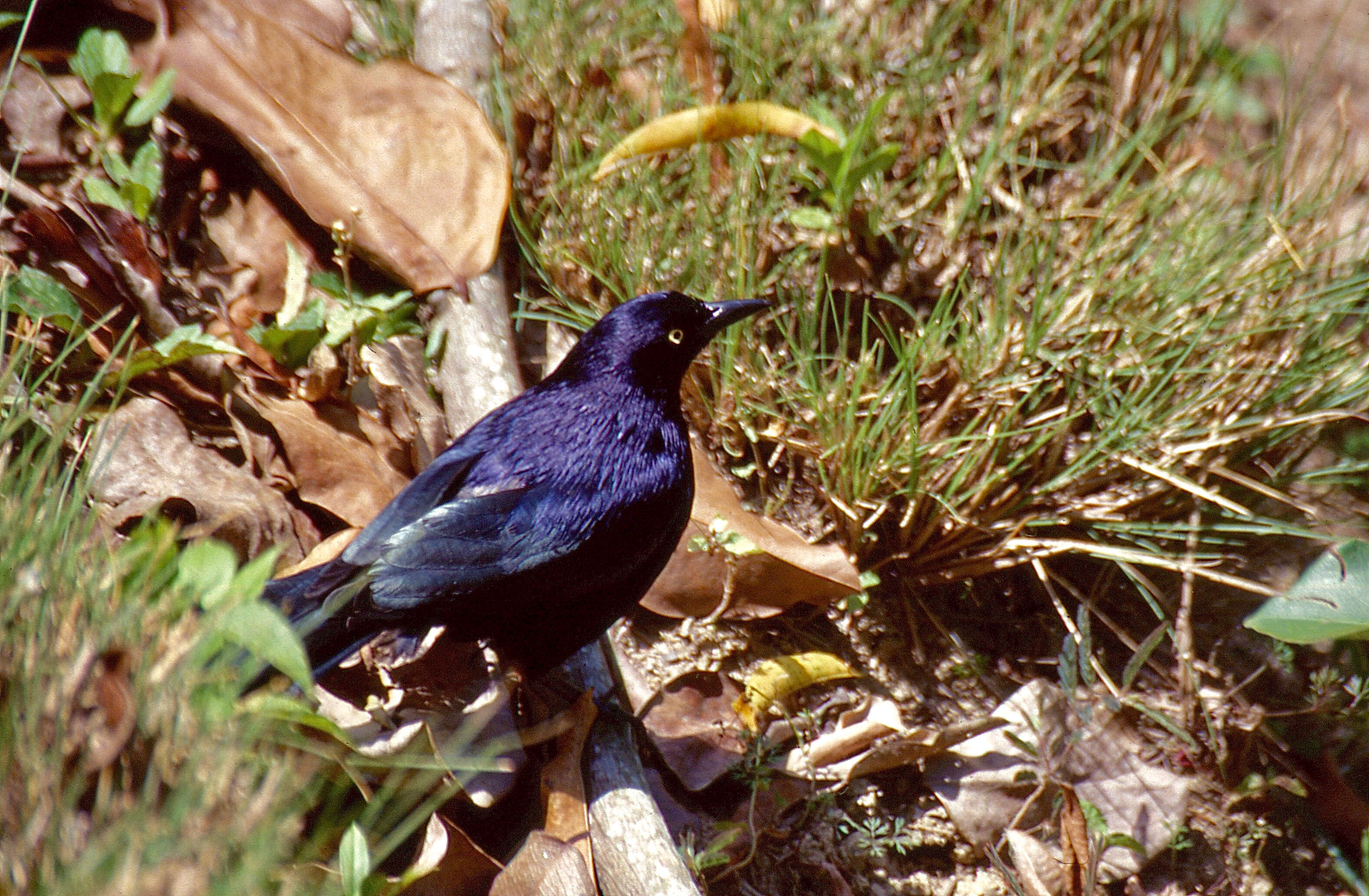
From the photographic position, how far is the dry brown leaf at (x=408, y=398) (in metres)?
3.03

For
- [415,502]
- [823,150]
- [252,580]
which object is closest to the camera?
[252,580]

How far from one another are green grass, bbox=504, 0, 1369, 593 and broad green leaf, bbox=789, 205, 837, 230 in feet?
0.31

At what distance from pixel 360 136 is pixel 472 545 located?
1.48m

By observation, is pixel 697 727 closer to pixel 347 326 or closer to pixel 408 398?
pixel 408 398

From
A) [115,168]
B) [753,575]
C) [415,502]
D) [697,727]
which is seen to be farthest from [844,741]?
[115,168]

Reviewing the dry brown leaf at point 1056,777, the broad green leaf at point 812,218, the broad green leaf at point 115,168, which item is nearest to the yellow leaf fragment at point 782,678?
the dry brown leaf at point 1056,777

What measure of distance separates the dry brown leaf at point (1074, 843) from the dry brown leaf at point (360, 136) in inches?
80.8

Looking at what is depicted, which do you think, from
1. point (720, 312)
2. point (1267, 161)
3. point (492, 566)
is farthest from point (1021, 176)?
point (492, 566)

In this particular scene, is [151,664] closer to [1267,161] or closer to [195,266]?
[195,266]

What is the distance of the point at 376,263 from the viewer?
3275mm

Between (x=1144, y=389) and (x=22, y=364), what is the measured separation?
2.88 meters

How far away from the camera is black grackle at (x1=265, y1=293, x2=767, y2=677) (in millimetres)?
2412

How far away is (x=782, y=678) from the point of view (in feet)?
9.83

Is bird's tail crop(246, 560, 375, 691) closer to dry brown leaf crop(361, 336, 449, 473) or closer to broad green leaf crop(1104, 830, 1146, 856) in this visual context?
dry brown leaf crop(361, 336, 449, 473)
